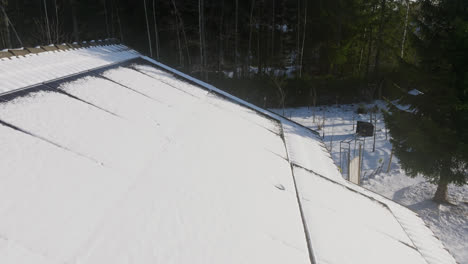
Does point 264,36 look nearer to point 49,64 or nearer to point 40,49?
point 40,49

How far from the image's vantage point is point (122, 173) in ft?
7.52

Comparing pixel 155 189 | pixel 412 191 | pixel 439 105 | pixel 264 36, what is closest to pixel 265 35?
pixel 264 36

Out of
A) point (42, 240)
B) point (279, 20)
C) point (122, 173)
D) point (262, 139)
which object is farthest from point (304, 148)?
point (279, 20)

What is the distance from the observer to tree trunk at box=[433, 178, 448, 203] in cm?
834

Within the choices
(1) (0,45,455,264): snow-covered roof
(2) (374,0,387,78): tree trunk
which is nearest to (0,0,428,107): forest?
(2) (374,0,387,78): tree trunk

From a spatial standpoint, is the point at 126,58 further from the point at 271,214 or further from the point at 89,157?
the point at 271,214

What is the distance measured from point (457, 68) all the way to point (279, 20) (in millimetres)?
15770

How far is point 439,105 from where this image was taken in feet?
26.9

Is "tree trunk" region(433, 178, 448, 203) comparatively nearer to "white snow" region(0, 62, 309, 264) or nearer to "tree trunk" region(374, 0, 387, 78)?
"white snow" region(0, 62, 309, 264)

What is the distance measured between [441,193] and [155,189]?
29.0 feet

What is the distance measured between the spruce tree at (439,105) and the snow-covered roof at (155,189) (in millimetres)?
5096

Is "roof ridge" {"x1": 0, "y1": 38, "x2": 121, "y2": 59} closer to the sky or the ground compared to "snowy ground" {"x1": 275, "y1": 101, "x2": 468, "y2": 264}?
closer to the sky

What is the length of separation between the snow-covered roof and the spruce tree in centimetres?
510

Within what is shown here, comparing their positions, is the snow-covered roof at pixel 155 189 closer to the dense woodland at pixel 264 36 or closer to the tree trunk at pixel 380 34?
the dense woodland at pixel 264 36
